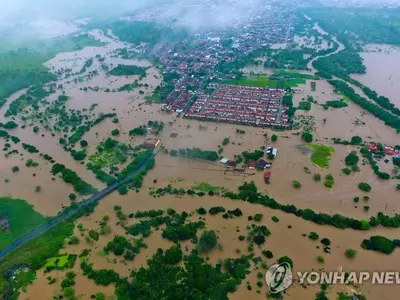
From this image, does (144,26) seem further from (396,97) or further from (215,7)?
(396,97)

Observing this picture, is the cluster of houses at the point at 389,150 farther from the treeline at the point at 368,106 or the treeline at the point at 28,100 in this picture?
the treeline at the point at 28,100

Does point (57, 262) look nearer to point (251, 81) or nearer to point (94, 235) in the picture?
point (94, 235)

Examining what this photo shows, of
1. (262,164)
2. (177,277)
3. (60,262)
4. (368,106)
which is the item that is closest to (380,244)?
(262,164)

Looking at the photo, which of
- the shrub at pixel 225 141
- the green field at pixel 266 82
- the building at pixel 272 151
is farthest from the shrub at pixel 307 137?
the green field at pixel 266 82

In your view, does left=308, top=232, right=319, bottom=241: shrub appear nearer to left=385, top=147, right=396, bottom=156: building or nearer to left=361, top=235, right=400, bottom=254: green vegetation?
left=361, top=235, right=400, bottom=254: green vegetation

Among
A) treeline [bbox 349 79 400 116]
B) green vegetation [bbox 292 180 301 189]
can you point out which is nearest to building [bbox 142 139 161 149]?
green vegetation [bbox 292 180 301 189]

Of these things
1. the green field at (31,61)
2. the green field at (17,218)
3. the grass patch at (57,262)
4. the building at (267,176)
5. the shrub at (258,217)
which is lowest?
the green field at (17,218)

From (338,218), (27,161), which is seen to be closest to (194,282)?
(338,218)
